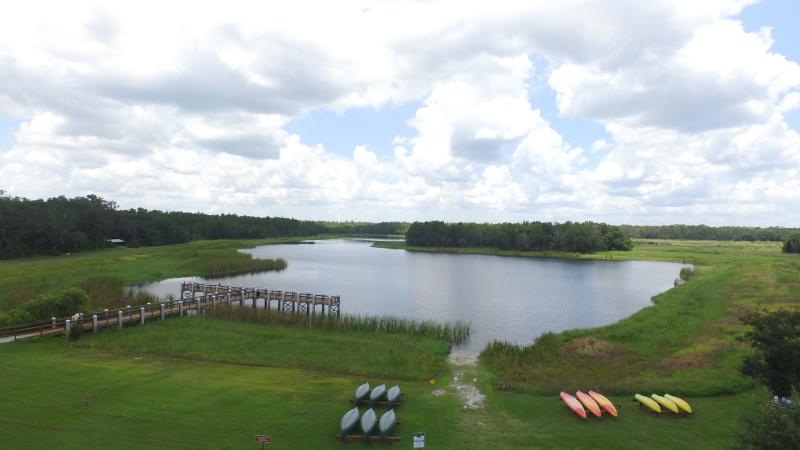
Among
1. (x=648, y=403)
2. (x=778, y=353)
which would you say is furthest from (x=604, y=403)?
(x=778, y=353)

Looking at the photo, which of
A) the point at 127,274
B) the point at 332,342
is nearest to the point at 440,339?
the point at 332,342

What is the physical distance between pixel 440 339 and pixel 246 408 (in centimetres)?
1993

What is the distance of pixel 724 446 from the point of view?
17.3m

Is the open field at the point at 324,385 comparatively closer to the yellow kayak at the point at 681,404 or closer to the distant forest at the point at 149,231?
the yellow kayak at the point at 681,404

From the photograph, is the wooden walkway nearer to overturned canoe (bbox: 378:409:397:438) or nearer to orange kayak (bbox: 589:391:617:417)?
overturned canoe (bbox: 378:409:397:438)

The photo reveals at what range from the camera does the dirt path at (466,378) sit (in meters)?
22.6

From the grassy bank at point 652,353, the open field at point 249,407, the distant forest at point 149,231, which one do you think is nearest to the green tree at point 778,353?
the open field at point 249,407

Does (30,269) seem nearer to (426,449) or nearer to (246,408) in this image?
(246,408)

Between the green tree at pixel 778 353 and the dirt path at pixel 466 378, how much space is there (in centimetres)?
1145

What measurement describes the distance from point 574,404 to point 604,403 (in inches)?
47.9

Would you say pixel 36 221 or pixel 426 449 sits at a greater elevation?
pixel 36 221

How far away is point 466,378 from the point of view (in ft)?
87.7

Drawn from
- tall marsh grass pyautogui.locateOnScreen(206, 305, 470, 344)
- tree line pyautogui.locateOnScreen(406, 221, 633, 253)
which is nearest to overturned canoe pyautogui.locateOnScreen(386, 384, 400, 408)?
tall marsh grass pyautogui.locateOnScreen(206, 305, 470, 344)

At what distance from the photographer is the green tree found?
62.6 feet
